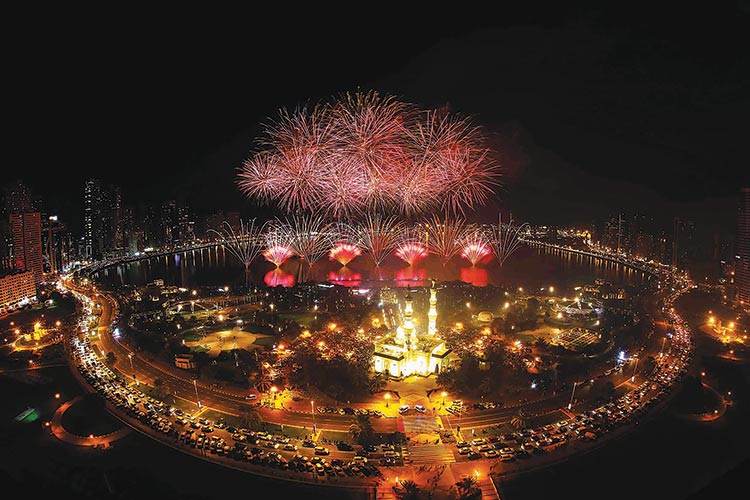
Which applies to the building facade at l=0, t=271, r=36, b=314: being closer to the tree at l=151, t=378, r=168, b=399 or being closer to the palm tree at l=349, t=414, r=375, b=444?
the tree at l=151, t=378, r=168, b=399

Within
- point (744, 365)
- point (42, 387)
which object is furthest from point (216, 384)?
point (744, 365)

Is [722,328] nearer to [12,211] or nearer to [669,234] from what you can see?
[669,234]

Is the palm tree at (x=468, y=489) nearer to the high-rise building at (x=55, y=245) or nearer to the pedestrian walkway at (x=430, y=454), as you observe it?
the pedestrian walkway at (x=430, y=454)

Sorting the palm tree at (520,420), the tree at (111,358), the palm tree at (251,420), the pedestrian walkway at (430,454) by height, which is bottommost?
the pedestrian walkway at (430,454)

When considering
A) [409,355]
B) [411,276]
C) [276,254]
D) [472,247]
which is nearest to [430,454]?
[409,355]

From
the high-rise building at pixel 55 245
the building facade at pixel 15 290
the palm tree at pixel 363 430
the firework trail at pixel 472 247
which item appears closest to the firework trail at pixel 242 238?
the high-rise building at pixel 55 245

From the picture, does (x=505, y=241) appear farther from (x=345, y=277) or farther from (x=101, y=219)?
(x=101, y=219)

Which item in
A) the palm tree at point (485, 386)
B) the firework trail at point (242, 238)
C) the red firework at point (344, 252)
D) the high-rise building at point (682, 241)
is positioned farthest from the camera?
the firework trail at point (242, 238)

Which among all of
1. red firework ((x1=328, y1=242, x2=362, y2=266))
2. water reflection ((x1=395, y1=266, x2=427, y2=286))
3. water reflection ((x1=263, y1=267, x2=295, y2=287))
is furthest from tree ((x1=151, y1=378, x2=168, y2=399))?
red firework ((x1=328, y1=242, x2=362, y2=266))
